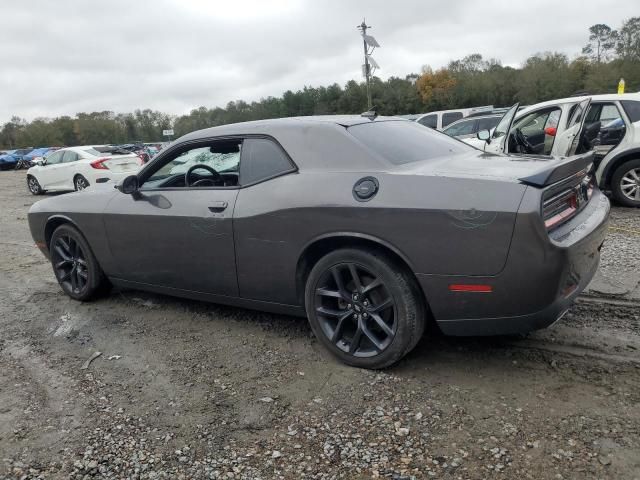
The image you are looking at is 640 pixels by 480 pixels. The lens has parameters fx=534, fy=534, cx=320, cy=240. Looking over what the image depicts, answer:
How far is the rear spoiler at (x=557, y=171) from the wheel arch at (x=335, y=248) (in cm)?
77

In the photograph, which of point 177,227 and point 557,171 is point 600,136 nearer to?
point 557,171

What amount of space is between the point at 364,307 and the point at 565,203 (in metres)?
1.29

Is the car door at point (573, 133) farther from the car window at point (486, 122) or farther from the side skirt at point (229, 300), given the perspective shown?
the car window at point (486, 122)

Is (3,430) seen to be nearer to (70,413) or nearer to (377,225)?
(70,413)

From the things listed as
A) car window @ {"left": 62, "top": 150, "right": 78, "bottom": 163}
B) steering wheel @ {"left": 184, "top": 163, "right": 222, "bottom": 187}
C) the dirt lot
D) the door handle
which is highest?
car window @ {"left": 62, "top": 150, "right": 78, "bottom": 163}

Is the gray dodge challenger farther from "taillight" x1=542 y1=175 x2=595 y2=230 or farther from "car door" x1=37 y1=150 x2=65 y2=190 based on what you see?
"car door" x1=37 y1=150 x2=65 y2=190

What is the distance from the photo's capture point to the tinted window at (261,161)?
353 cm


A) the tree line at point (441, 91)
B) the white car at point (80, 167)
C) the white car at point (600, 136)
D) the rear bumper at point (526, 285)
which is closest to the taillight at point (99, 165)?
the white car at point (80, 167)

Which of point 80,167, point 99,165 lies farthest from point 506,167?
point 80,167

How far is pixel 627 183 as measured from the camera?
7574mm

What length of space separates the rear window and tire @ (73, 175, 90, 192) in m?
13.2

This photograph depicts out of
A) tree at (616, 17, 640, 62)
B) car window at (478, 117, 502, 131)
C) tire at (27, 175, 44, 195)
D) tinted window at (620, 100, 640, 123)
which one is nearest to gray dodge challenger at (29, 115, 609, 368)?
tinted window at (620, 100, 640, 123)

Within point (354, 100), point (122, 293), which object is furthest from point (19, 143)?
point (122, 293)

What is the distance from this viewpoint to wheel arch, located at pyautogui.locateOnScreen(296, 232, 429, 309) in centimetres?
303
